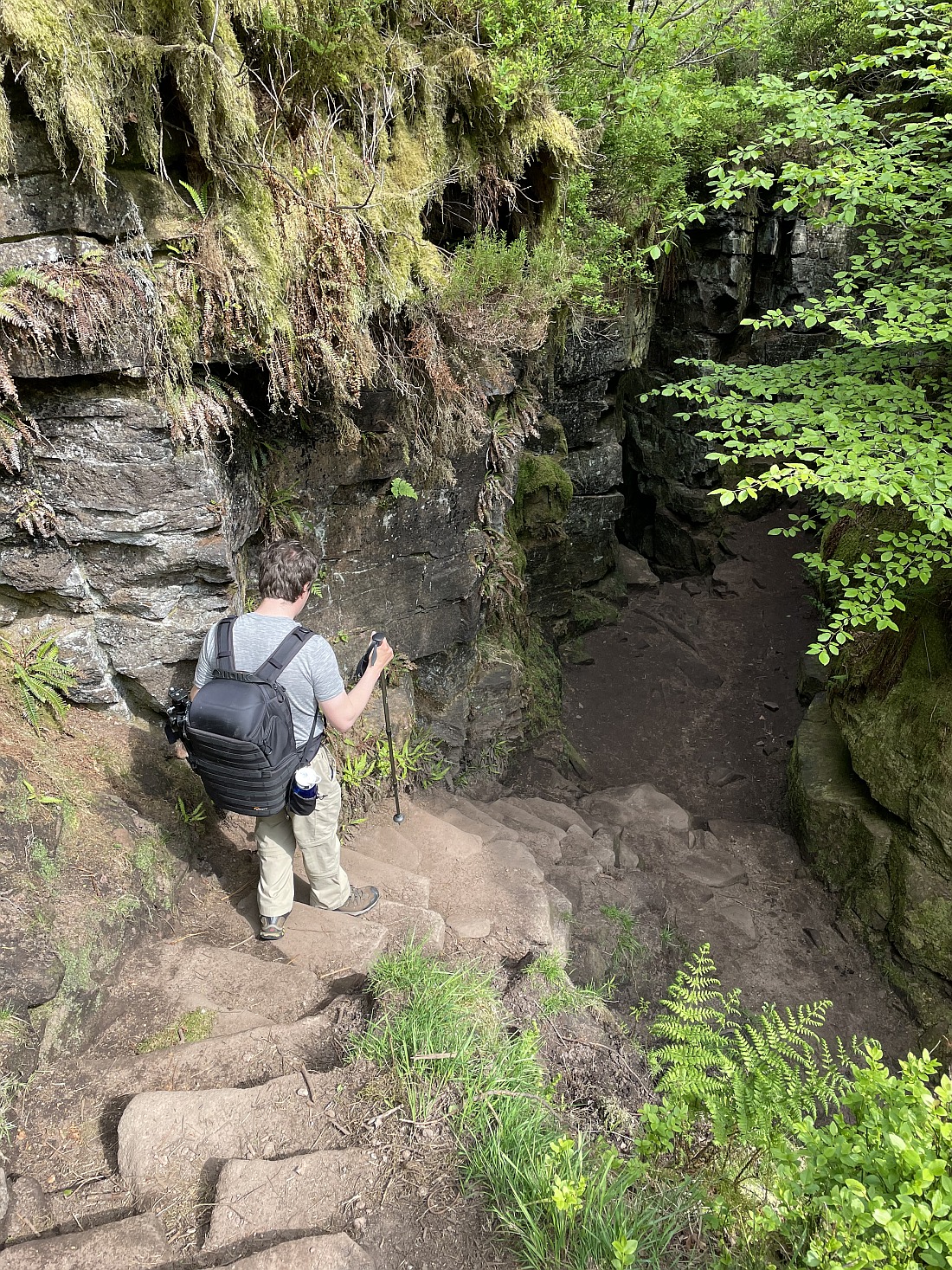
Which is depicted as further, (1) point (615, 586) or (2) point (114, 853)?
(1) point (615, 586)

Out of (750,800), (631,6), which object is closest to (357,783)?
(750,800)

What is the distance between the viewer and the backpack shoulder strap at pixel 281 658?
3686mm

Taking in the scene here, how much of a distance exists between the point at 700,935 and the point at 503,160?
7158mm

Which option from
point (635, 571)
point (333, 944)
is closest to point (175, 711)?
point (333, 944)

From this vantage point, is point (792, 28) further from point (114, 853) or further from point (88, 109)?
point (114, 853)

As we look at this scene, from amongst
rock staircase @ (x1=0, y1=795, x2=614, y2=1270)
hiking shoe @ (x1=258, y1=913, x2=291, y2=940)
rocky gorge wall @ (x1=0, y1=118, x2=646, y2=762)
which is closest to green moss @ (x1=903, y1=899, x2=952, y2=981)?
rock staircase @ (x1=0, y1=795, x2=614, y2=1270)

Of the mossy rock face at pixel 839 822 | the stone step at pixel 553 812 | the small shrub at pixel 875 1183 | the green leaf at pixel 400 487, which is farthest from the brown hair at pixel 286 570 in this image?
the mossy rock face at pixel 839 822

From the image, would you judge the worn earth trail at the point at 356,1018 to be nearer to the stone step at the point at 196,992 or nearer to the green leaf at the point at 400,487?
the stone step at the point at 196,992

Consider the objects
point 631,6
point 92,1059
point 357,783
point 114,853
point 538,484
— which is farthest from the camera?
point 538,484

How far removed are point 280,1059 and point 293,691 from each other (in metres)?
1.72

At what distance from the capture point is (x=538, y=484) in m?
11.8

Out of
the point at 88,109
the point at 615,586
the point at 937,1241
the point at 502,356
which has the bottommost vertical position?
the point at 615,586

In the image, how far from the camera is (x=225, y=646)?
3.73 metres

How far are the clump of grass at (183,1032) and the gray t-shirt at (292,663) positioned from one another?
1.52 meters
